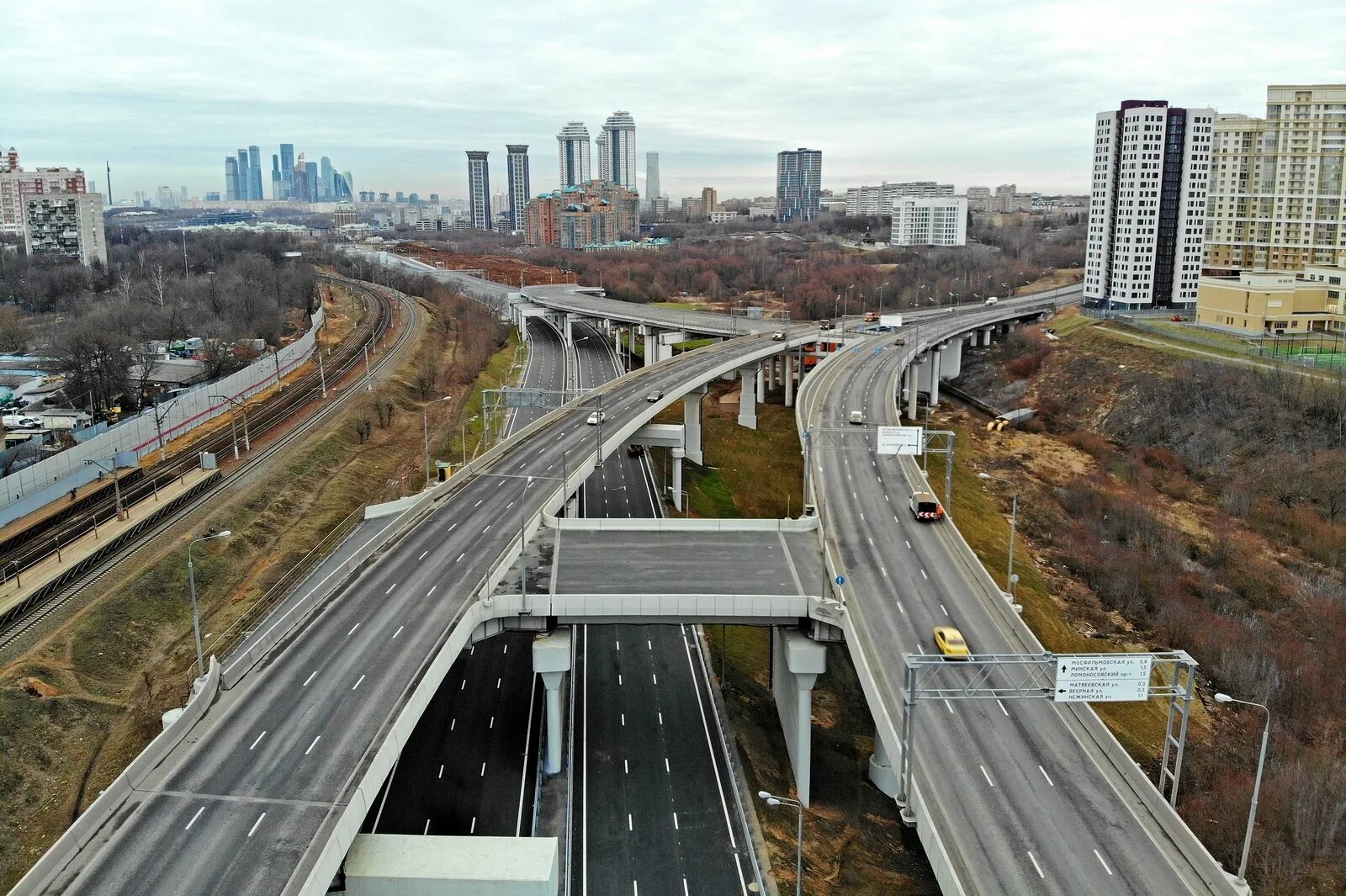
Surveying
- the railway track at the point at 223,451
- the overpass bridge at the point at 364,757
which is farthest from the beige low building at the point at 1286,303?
the railway track at the point at 223,451

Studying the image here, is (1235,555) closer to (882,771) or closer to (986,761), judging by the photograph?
(882,771)

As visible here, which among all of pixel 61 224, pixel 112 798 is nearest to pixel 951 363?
pixel 112 798

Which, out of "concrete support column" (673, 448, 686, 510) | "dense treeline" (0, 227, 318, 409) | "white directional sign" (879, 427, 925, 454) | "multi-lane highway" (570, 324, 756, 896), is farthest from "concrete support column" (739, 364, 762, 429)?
"multi-lane highway" (570, 324, 756, 896)

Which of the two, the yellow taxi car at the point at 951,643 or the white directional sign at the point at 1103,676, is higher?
the white directional sign at the point at 1103,676

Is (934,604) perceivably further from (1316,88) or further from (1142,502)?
(1316,88)

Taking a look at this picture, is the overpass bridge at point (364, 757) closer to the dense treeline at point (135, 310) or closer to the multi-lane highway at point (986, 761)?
the multi-lane highway at point (986, 761)
